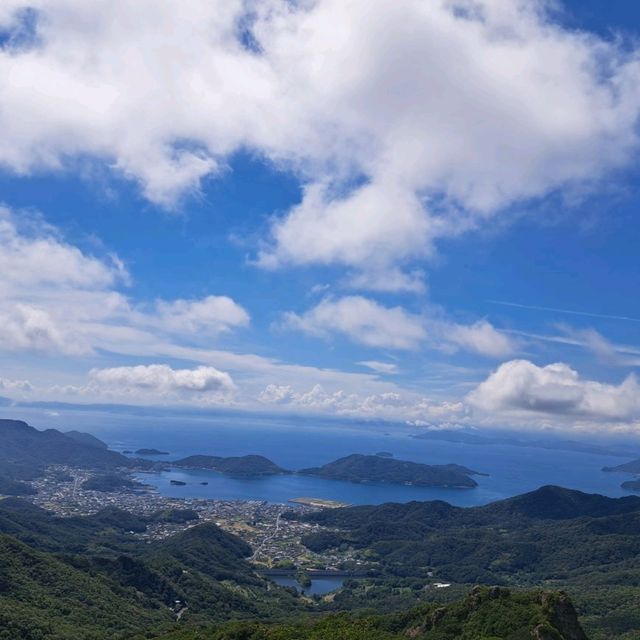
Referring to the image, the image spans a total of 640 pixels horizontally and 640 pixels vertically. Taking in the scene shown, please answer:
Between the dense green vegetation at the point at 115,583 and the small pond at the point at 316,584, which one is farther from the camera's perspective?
the small pond at the point at 316,584

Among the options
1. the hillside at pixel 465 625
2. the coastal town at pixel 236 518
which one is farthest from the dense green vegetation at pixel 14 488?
the hillside at pixel 465 625

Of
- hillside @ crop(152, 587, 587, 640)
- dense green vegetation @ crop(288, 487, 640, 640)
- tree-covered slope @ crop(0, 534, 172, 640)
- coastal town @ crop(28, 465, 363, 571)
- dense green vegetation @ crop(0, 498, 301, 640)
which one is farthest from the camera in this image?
coastal town @ crop(28, 465, 363, 571)

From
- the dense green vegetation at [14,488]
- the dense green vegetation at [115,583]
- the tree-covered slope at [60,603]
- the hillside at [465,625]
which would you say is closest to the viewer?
the hillside at [465,625]

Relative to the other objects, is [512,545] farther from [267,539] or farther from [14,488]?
[14,488]

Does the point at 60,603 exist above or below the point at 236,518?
above

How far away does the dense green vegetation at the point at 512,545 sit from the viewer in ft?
315

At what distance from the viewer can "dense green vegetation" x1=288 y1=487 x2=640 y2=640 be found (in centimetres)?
9600

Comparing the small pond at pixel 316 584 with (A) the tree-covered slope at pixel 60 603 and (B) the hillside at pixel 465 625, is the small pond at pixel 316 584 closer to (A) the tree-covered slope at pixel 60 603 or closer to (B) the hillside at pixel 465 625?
(A) the tree-covered slope at pixel 60 603

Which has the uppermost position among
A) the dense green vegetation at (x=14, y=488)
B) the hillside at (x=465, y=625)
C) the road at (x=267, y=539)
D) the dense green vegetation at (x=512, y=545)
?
the hillside at (x=465, y=625)

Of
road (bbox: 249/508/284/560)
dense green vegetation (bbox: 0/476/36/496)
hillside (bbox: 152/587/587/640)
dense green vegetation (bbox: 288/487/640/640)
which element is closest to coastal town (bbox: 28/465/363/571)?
road (bbox: 249/508/284/560)

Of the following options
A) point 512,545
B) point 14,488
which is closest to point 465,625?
point 512,545

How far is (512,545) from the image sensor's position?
136 meters

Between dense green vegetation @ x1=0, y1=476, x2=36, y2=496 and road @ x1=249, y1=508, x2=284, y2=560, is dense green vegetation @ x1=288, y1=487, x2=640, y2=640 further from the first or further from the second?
dense green vegetation @ x1=0, y1=476, x2=36, y2=496

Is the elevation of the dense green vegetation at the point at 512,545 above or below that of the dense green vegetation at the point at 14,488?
above
